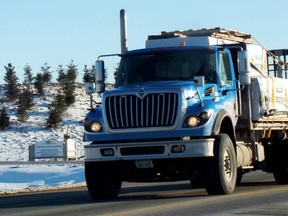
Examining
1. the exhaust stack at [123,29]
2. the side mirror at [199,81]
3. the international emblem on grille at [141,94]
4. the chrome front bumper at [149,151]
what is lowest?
the chrome front bumper at [149,151]

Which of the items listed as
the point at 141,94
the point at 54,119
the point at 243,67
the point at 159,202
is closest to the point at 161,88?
the point at 141,94

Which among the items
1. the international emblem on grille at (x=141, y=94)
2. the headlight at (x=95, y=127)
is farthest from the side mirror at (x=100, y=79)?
the international emblem on grille at (x=141, y=94)

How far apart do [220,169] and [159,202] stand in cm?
135

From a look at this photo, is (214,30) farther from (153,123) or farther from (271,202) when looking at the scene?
(271,202)

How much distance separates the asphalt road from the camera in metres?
13.7

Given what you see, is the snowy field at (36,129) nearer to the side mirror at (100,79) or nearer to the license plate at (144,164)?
the side mirror at (100,79)

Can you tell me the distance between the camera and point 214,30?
62.5 ft

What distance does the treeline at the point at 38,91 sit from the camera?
168ft

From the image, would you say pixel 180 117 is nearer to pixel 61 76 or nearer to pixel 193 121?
pixel 193 121

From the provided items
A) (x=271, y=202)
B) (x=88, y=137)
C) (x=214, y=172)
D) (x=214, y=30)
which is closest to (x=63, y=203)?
(x=88, y=137)

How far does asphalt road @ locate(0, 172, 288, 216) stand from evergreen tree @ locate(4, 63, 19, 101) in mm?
35922

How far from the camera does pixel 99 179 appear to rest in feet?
54.5

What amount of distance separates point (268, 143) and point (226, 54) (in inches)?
117

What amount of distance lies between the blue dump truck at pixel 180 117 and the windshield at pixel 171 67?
0.07 ft
